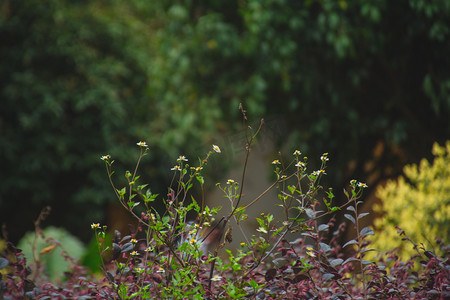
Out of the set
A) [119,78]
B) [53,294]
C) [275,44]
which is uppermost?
[119,78]

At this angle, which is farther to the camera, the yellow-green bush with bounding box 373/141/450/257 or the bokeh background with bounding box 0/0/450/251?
the bokeh background with bounding box 0/0/450/251

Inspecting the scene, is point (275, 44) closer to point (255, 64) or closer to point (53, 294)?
point (255, 64)

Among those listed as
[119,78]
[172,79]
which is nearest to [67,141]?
[119,78]

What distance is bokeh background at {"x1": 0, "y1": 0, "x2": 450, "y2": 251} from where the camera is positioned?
187 inches

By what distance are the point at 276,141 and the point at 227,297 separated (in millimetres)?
3527

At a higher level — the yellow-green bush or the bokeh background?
the bokeh background

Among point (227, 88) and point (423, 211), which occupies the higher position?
point (227, 88)

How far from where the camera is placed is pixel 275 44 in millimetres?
4844

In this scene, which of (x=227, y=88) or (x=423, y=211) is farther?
(x=227, y=88)

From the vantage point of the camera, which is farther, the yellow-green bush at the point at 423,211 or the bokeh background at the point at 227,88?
the bokeh background at the point at 227,88

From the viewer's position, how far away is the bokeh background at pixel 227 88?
4.75m

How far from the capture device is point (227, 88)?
547 centimetres

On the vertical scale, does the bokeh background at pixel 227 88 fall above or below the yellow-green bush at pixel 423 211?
above

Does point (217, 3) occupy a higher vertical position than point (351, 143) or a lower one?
higher
